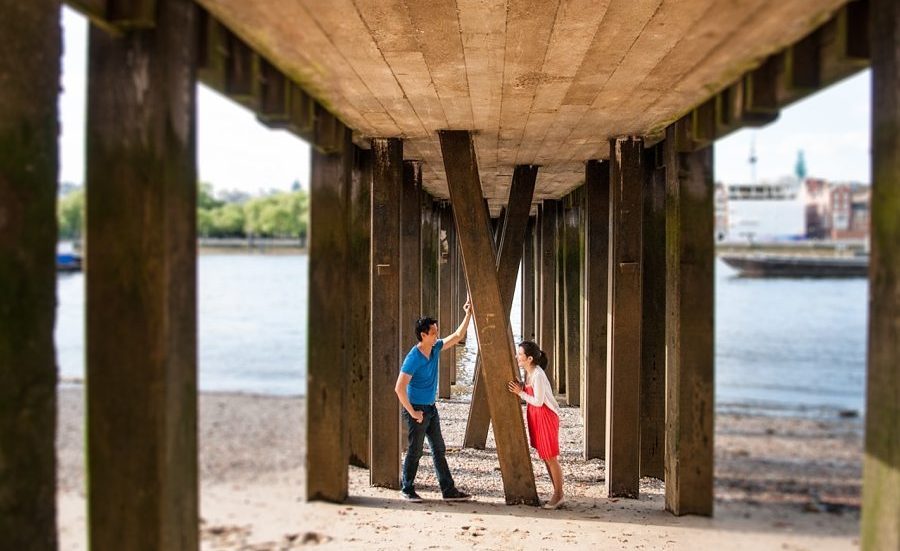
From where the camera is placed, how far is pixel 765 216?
3551 inches

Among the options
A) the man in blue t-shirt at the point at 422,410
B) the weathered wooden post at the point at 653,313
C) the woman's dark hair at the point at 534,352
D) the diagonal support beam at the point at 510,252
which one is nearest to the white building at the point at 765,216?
the diagonal support beam at the point at 510,252

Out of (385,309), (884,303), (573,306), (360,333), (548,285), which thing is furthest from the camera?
(548,285)

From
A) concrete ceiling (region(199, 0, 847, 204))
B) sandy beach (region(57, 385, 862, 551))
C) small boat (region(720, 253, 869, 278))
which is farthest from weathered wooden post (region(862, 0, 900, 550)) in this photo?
small boat (region(720, 253, 869, 278))

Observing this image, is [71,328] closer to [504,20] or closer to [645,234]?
[645,234]

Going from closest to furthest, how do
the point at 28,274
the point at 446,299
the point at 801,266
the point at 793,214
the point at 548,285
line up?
the point at 28,274 < the point at 548,285 < the point at 446,299 < the point at 801,266 < the point at 793,214

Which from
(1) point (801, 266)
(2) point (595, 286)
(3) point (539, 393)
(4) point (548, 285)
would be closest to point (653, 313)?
(2) point (595, 286)

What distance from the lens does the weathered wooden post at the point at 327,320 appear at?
5578 mm

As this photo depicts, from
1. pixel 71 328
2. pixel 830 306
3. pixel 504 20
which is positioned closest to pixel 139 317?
pixel 504 20

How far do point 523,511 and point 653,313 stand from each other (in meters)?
2.28

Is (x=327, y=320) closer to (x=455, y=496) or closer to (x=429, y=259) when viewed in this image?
(x=455, y=496)

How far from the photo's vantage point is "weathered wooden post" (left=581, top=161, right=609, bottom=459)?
348 inches

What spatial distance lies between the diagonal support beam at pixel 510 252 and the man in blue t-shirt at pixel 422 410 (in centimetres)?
202

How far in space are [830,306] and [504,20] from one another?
58.4m

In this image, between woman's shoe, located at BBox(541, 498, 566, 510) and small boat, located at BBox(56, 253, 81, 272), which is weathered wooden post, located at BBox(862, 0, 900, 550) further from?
A: small boat, located at BBox(56, 253, 81, 272)
